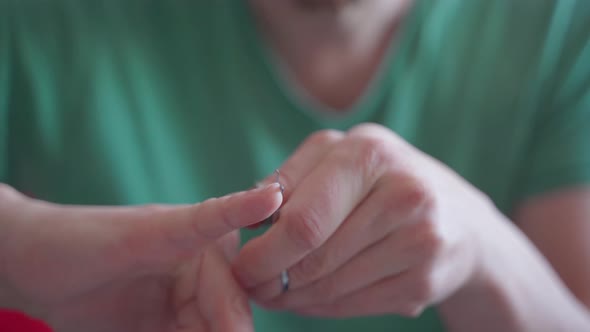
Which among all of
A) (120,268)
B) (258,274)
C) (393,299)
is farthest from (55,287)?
(393,299)

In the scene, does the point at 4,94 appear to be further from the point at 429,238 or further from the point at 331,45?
the point at 429,238

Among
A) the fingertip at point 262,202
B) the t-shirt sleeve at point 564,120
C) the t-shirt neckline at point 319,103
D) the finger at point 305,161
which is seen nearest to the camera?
the fingertip at point 262,202

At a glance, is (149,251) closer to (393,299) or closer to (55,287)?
(55,287)

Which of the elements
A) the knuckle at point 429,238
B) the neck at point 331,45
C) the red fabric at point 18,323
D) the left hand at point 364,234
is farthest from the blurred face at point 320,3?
the red fabric at point 18,323

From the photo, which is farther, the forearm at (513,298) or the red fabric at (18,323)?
the forearm at (513,298)

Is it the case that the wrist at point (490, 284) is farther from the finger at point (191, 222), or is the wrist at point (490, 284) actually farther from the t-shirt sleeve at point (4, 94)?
the t-shirt sleeve at point (4, 94)

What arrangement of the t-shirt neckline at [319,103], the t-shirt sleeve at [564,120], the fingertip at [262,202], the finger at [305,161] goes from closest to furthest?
1. the fingertip at [262,202]
2. the finger at [305,161]
3. the t-shirt sleeve at [564,120]
4. the t-shirt neckline at [319,103]

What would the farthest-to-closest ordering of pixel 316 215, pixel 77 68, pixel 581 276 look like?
pixel 77 68 → pixel 581 276 → pixel 316 215
